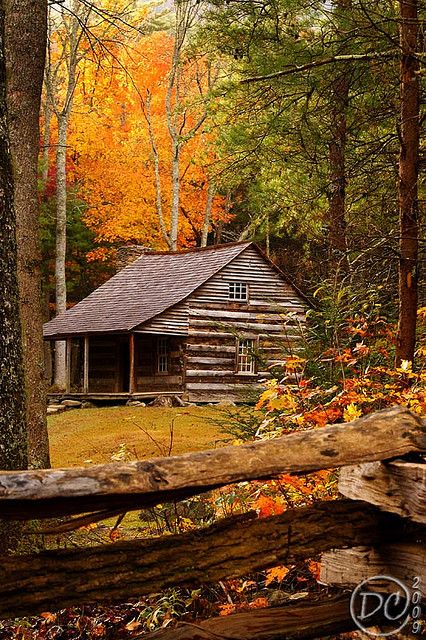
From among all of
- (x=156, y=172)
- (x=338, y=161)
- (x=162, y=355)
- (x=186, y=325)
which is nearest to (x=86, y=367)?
(x=162, y=355)

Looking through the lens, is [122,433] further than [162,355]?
No

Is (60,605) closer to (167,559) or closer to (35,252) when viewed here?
(167,559)

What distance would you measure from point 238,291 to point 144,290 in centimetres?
350

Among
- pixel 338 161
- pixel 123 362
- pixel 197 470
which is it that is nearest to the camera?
pixel 197 470

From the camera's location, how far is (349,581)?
3693mm

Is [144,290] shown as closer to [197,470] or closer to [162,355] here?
[162,355]

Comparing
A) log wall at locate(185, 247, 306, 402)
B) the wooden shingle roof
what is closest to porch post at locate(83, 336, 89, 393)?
the wooden shingle roof

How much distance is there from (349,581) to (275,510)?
1.08 meters

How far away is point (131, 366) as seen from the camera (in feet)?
88.1

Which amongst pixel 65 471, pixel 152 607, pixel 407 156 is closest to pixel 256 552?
pixel 65 471

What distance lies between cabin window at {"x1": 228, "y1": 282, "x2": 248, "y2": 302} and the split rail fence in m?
25.2

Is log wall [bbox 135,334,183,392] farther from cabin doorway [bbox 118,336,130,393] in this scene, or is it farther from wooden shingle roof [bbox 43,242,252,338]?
wooden shingle roof [bbox 43,242,252,338]

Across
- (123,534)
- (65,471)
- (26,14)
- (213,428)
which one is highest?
(26,14)

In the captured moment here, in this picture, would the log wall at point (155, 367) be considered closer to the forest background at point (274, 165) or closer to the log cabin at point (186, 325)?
the log cabin at point (186, 325)
